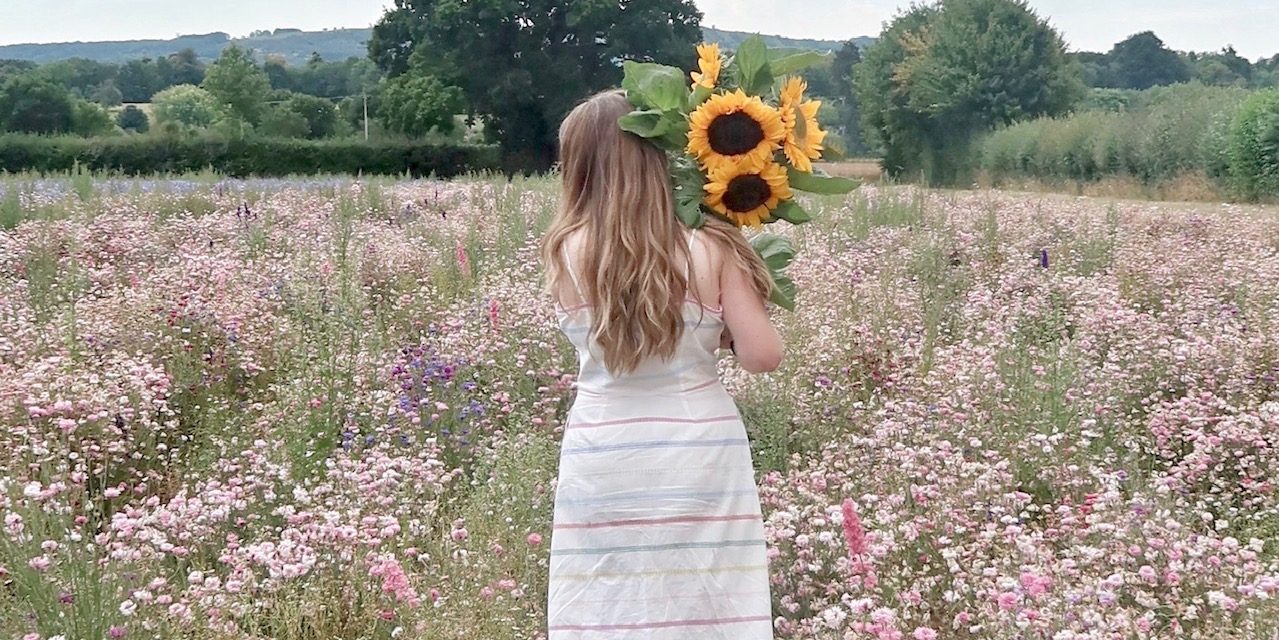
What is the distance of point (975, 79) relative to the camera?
44469mm

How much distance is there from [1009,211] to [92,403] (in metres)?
9.79

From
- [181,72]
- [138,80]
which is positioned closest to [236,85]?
[138,80]

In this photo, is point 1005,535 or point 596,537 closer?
point 596,537

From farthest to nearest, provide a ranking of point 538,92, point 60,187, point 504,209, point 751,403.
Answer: point 538,92
point 60,187
point 504,209
point 751,403

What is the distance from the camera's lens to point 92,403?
4.45 meters

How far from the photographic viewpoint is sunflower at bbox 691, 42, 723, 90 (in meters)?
2.59

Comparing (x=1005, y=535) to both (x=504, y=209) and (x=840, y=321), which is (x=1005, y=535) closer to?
(x=840, y=321)

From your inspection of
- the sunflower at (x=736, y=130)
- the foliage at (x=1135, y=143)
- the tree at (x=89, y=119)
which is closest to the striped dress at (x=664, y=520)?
the sunflower at (x=736, y=130)

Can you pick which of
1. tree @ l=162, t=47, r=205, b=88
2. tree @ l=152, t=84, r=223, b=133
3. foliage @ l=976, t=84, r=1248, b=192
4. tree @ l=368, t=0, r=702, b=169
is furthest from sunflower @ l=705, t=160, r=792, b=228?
tree @ l=162, t=47, r=205, b=88

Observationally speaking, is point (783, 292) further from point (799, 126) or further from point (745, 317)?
point (799, 126)

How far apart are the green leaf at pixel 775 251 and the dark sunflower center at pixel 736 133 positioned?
11.0 inches

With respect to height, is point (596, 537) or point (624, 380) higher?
point (624, 380)

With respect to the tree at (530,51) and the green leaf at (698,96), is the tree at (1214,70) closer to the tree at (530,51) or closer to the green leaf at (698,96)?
the tree at (530,51)

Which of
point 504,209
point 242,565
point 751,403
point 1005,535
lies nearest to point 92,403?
point 242,565
